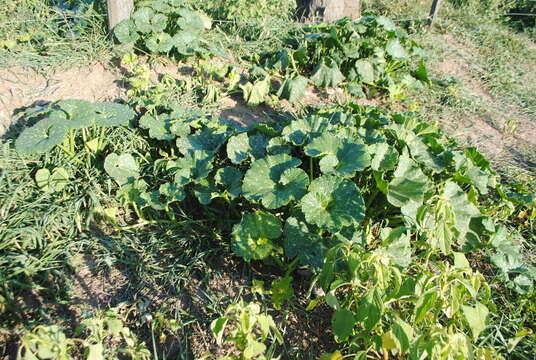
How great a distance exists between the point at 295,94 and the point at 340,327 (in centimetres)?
248

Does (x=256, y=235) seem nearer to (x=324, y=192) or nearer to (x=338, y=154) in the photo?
(x=324, y=192)

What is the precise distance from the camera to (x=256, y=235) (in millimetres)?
2256

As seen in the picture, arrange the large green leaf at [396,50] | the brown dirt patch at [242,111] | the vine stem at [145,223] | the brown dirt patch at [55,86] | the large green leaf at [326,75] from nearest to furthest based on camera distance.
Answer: the vine stem at [145,223]
the brown dirt patch at [55,86]
the brown dirt patch at [242,111]
the large green leaf at [326,75]
the large green leaf at [396,50]

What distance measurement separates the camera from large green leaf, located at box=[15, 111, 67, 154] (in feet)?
8.05

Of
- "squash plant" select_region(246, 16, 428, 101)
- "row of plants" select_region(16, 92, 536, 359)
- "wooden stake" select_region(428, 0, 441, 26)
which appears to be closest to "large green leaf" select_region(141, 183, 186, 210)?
"row of plants" select_region(16, 92, 536, 359)

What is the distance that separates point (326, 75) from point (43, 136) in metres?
2.52

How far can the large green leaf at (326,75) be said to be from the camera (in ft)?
13.1

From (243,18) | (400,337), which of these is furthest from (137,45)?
(400,337)

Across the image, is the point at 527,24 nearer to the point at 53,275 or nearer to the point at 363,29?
the point at 363,29

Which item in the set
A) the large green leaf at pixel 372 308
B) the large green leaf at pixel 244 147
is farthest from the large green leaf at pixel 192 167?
the large green leaf at pixel 372 308

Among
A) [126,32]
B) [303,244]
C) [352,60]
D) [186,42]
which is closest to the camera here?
[303,244]

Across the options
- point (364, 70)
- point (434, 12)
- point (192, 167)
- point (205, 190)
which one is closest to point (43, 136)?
point (192, 167)

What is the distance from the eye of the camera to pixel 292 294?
2.18 m

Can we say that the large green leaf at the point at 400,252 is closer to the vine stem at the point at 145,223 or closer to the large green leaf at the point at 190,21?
the vine stem at the point at 145,223
